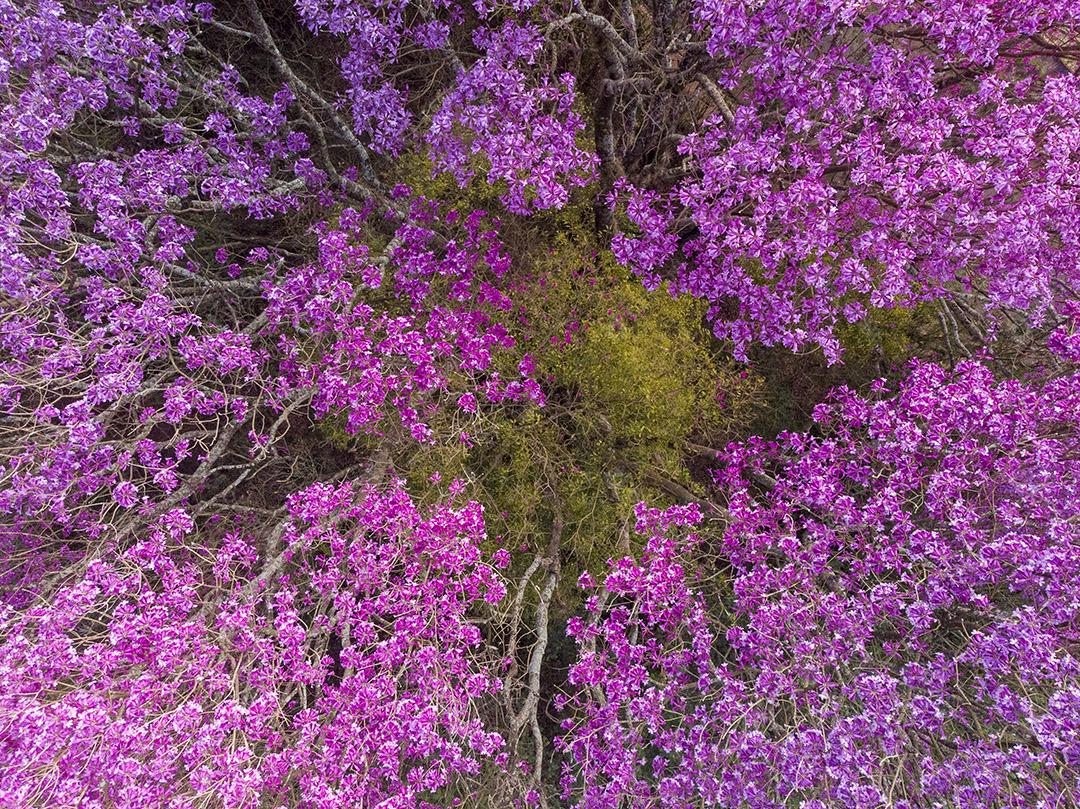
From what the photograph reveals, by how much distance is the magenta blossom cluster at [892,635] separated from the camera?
3.51 meters

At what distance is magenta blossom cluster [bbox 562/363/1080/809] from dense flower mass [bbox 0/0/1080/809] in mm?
38

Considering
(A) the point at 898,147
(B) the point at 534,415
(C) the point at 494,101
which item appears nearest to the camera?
(A) the point at 898,147

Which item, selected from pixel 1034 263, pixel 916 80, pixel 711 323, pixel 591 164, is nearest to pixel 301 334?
pixel 591 164

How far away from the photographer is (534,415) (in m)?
5.57

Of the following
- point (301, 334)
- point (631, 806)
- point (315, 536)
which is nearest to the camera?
point (631, 806)

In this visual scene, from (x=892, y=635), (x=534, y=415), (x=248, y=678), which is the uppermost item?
(x=534, y=415)

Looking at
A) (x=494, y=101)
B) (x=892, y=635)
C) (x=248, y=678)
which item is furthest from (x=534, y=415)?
(x=892, y=635)

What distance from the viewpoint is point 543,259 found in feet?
19.9

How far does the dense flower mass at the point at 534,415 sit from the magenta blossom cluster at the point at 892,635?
0.12ft

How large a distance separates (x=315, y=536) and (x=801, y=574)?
374cm

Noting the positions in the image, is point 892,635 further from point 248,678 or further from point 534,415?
point 248,678

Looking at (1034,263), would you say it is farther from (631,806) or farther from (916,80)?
(631,806)

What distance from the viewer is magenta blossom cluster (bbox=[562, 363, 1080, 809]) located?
351cm

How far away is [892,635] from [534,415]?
3.53 m
